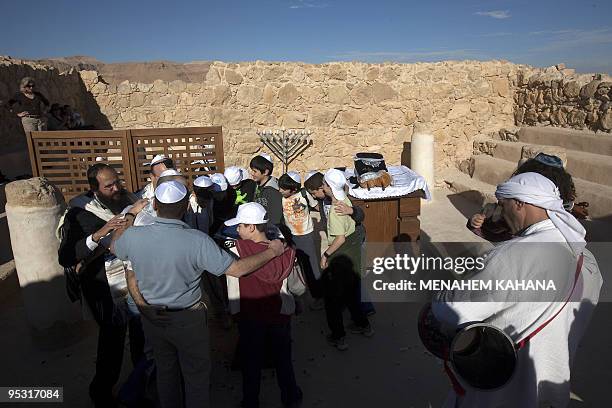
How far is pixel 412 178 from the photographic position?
16.5 ft

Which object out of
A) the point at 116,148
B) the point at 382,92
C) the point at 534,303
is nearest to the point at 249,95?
the point at 382,92

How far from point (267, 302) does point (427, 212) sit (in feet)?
18.1

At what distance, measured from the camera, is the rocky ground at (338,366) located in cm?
294

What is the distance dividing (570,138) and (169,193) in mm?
7537

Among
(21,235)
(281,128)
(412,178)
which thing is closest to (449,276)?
(412,178)

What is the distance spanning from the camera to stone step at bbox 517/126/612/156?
6.68m

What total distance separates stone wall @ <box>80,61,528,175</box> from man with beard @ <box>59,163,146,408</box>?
233 inches

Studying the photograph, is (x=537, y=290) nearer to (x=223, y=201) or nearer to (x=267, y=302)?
(x=267, y=302)

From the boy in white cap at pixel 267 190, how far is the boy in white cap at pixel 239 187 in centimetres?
6

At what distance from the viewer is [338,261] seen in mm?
3514

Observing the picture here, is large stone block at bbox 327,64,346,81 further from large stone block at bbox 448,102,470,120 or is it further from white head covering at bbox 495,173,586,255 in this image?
white head covering at bbox 495,173,586,255

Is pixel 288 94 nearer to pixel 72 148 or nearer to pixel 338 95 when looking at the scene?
pixel 338 95

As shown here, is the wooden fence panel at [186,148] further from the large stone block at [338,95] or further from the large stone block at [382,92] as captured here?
the large stone block at [382,92]

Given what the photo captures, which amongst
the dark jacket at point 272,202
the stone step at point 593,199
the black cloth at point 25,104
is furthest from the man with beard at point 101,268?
the stone step at point 593,199
